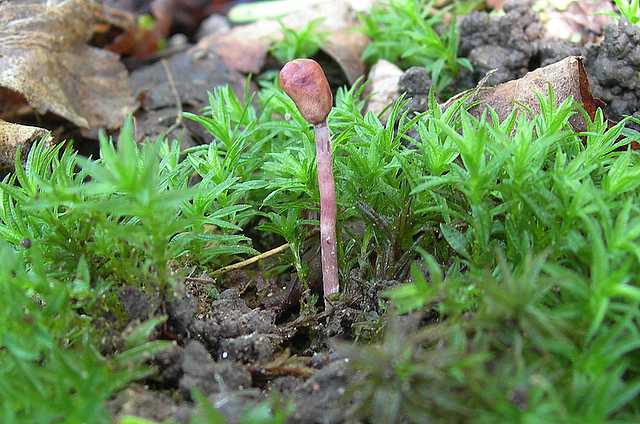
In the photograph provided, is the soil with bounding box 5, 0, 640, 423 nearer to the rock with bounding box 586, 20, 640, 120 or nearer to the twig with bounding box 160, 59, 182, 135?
the rock with bounding box 586, 20, 640, 120

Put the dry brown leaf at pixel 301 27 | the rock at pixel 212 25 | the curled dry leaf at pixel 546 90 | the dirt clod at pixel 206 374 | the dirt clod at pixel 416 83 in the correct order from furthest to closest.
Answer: the rock at pixel 212 25, the dry brown leaf at pixel 301 27, the dirt clod at pixel 416 83, the curled dry leaf at pixel 546 90, the dirt clod at pixel 206 374

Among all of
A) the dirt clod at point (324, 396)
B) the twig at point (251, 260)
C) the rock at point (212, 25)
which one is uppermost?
the rock at point (212, 25)

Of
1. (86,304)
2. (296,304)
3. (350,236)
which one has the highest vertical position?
(86,304)

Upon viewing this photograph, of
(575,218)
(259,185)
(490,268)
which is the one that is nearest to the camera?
(575,218)

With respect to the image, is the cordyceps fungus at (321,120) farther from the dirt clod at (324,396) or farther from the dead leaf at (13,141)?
the dead leaf at (13,141)

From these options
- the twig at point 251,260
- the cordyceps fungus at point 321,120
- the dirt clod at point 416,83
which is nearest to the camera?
the cordyceps fungus at point 321,120

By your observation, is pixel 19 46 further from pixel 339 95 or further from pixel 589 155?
pixel 589 155

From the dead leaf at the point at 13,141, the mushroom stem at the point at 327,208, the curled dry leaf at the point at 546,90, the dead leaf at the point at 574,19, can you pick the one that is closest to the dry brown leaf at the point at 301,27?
the dead leaf at the point at 574,19

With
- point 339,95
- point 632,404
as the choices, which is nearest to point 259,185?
point 339,95
